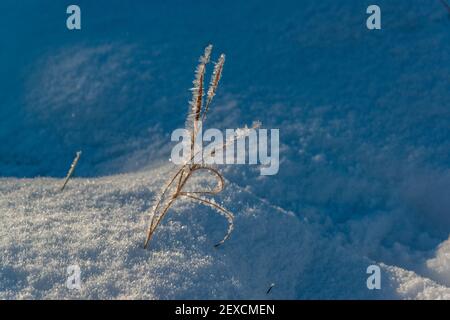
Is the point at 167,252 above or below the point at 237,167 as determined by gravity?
below

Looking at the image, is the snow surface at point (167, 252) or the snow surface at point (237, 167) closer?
the snow surface at point (167, 252)

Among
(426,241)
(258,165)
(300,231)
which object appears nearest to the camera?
(300,231)

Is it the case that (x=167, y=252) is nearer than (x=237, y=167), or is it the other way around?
(x=167, y=252)

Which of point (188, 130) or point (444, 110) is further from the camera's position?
point (444, 110)

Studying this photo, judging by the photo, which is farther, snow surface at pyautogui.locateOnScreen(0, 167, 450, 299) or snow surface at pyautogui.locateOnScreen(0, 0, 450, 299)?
snow surface at pyautogui.locateOnScreen(0, 0, 450, 299)

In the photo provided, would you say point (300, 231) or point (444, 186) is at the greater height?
point (444, 186)

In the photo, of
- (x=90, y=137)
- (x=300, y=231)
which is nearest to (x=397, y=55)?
(x=300, y=231)

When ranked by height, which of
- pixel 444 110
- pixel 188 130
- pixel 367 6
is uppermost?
pixel 367 6
